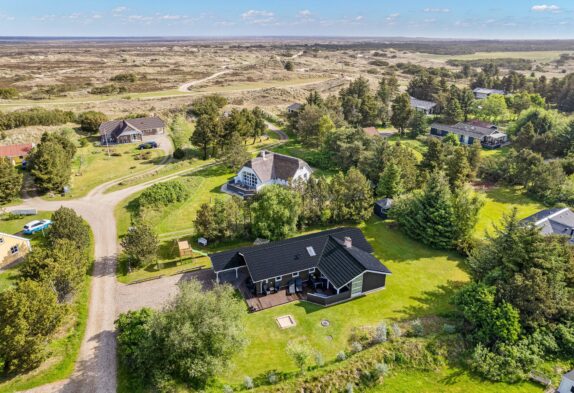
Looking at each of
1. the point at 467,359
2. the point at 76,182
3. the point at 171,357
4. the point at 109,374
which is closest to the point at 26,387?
the point at 109,374

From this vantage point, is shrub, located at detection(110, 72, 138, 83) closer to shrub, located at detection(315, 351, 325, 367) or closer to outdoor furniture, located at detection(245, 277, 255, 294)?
outdoor furniture, located at detection(245, 277, 255, 294)

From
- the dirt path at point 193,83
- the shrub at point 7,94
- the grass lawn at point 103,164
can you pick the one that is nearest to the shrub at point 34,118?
the grass lawn at point 103,164

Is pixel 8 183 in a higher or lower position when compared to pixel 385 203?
higher

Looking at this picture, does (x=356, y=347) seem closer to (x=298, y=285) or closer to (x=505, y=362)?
(x=298, y=285)

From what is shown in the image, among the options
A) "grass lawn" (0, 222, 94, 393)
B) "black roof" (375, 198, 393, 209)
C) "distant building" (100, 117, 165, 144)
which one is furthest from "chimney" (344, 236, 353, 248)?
"distant building" (100, 117, 165, 144)

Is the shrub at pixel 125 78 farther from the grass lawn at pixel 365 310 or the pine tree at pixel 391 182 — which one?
the grass lawn at pixel 365 310

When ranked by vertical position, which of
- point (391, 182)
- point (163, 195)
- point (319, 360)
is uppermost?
point (391, 182)

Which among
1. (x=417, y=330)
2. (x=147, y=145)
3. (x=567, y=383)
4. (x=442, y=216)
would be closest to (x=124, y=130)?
(x=147, y=145)
